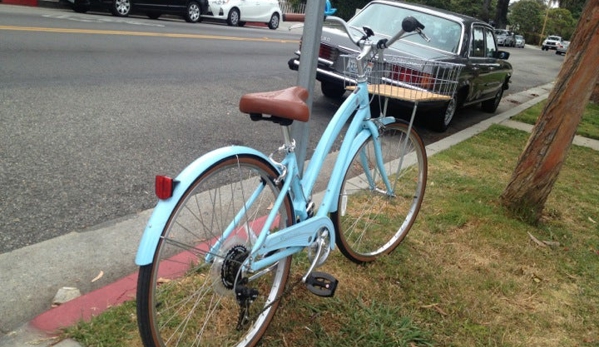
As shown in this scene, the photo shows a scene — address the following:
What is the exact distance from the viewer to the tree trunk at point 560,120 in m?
3.96

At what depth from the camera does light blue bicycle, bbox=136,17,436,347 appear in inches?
76.5

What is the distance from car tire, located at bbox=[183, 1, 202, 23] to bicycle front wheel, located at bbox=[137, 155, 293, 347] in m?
16.2

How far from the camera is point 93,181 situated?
4.12 metres

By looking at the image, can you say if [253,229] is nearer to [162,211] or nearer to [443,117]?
[162,211]

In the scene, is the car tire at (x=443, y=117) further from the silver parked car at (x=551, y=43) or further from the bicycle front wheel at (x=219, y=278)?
the silver parked car at (x=551, y=43)

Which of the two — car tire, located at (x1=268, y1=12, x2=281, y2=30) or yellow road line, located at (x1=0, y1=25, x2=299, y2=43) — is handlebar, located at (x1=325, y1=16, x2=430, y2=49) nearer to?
yellow road line, located at (x1=0, y1=25, x2=299, y2=43)

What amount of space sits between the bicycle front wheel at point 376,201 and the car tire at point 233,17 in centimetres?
1663

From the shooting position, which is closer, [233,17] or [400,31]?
[400,31]

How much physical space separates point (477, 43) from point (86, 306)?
23.1ft

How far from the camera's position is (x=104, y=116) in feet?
18.9

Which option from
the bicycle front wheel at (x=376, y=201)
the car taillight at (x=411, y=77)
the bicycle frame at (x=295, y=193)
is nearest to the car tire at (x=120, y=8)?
the car taillight at (x=411, y=77)

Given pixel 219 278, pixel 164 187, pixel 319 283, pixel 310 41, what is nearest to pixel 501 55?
pixel 310 41

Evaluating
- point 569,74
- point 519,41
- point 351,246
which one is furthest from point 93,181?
point 519,41

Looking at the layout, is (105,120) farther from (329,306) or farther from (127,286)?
(329,306)
